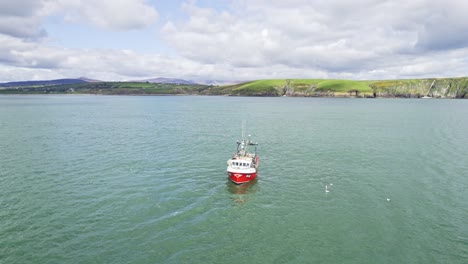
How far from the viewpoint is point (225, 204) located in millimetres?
46312

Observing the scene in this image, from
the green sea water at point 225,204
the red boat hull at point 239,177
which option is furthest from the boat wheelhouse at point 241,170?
the green sea water at point 225,204

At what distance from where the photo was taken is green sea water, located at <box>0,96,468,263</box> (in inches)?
1331

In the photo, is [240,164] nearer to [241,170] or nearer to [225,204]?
[241,170]

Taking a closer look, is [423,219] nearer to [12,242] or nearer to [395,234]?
[395,234]

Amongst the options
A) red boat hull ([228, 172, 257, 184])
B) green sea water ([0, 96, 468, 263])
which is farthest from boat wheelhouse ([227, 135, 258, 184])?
green sea water ([0, 96, 468, 263])

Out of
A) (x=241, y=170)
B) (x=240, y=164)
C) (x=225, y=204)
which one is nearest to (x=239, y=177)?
(x=241, y=170)

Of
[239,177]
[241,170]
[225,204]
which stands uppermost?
[241,170]

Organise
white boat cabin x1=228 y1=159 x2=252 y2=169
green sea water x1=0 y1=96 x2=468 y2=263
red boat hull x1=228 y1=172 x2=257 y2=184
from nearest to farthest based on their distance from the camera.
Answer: green sea water x1=0 y1=96 x2=468 y2=263
red boat hull x1=228 y1=172 x2=257 y2=184
white boat cabin x1=228 y1=159 x2=252 y2=169

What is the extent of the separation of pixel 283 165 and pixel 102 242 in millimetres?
40876

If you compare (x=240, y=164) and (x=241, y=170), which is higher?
(x=240, y=164)

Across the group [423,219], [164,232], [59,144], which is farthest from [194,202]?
[59,144]

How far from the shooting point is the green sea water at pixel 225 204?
111ft

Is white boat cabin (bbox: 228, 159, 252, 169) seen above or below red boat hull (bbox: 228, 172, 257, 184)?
above

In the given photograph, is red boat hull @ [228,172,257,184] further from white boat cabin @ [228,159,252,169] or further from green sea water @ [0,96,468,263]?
white boat cabin @ [228,159,252,169]
